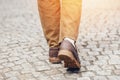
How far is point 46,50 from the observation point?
146 inches

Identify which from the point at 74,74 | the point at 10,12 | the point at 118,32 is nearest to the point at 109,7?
the point at 10,12

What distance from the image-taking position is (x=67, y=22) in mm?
2811

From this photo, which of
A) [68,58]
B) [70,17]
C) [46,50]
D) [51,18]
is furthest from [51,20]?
[46,50]

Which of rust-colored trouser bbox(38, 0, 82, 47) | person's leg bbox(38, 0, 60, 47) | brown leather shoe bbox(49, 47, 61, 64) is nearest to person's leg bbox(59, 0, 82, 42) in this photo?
rust-colored trouser bbox(38, 0, 82, 47)

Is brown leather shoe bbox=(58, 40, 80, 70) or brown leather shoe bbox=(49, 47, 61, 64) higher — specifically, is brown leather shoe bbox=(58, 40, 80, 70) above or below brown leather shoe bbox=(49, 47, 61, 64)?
above

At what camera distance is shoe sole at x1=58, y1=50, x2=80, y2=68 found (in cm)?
263

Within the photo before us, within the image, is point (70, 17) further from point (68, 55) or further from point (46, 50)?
point (46, 50)

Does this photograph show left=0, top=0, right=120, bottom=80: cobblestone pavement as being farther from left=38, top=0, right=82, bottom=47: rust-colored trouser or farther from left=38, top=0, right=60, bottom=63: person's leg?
left=38, top=0, right=82, bottom=47: rust-colored trouser

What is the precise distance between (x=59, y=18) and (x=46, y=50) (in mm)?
727

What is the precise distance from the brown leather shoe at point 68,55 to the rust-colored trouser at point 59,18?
0.10 metres

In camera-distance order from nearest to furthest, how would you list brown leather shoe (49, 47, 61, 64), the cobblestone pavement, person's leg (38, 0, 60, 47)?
the cobblestone pavement → person's leg (38, 0, 60, 47) → brown leather shoe (49, 47, 61, 64)

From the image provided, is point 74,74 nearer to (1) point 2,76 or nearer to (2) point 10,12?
(1) point 2,76

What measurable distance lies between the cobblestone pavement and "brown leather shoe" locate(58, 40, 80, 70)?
0.29ft

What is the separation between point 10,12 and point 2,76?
4455 millimetres
